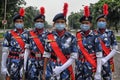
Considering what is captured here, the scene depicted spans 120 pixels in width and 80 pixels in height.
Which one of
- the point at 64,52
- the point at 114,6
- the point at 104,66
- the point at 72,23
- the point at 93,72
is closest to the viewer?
the point at 64,52

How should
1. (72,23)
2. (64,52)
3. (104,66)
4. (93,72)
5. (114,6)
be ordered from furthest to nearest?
1. (72,23)
2. (114,6)
3. (104,66)
4. (93,72)
5. (64,52)

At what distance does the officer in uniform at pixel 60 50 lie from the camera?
7172 millimetres

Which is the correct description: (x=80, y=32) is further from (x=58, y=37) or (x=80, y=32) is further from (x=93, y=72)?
(x=58, y=37)

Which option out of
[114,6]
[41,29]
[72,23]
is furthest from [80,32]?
[72,23]

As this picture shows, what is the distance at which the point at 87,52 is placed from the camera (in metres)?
8.34

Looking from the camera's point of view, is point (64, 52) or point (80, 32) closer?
point (64, 52)

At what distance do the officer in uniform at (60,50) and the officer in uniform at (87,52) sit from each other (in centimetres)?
102

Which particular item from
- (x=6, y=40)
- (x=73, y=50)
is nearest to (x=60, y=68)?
(x=73, y=50)

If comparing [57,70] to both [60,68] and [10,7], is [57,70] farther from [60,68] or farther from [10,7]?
[10,7]

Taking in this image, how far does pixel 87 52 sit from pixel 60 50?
4.25 feet

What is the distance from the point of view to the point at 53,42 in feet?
23.7

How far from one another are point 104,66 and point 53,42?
2113mm

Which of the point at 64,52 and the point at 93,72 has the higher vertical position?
the point at 64,52

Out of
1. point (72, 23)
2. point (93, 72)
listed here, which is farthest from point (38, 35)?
point (72, 23)
